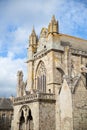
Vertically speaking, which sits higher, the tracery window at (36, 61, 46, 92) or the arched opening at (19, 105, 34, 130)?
the tracery window at (36, 61, 46, 92)

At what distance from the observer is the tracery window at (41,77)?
128 feet

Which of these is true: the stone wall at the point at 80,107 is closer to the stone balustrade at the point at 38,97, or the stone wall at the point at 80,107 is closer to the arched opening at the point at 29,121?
the stone balustrade at the point at 38,97

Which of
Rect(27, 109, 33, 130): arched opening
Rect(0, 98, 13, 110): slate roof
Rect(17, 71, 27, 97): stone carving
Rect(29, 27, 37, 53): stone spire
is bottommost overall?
Rect(27, 109, 33, 130): arched opening

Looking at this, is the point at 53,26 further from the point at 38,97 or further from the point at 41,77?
the point at 38,97

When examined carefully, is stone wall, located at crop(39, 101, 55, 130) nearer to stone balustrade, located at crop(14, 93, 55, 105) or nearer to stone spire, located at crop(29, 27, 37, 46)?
stone balustrade, located at crop(14, 93, 55, 105)

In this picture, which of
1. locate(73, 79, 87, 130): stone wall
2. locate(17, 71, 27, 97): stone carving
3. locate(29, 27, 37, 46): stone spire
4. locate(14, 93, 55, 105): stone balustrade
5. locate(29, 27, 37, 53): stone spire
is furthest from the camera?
locate(29, 27, 37, 46): stone spire

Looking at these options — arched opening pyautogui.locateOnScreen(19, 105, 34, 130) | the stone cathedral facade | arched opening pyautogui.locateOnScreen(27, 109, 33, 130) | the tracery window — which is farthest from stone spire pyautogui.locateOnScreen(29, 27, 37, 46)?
arched opening pyautogui.locateOnScreen(27, 109, 33, 130)

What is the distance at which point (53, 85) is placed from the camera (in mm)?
35500

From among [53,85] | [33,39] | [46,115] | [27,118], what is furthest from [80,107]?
[33,39]

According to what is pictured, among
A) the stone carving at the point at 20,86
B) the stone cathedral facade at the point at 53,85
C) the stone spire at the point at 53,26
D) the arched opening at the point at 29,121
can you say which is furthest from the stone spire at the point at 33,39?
the arched opening at the point at 29,121

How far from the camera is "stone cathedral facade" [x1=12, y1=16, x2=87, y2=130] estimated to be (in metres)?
31.0

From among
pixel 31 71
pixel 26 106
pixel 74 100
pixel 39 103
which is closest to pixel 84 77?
pixel 74 100

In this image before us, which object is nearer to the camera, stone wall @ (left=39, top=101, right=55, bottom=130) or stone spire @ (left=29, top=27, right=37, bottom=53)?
stone wall @ (left=39, top=101, right=55, bottom=130)

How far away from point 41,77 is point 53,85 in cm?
493
